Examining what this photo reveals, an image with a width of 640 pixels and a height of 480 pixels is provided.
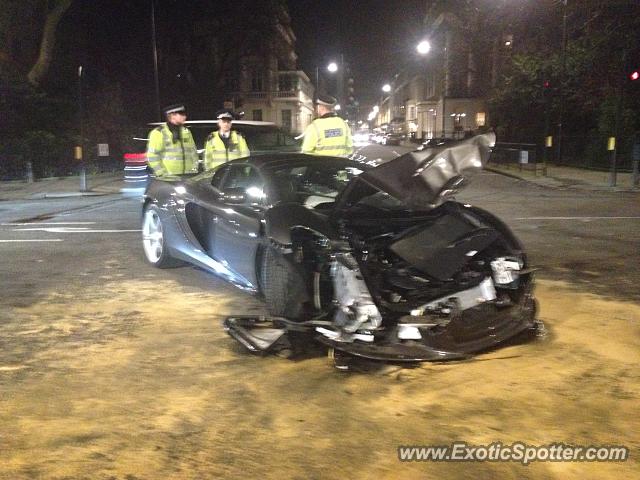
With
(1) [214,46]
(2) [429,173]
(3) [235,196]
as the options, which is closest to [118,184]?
(3) [235,196]

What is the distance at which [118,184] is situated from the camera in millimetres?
20938

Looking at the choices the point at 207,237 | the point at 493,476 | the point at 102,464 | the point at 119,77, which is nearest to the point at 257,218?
the point at 207,237

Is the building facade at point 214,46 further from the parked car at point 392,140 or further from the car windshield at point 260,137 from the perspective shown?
the car windshield at point 260,137

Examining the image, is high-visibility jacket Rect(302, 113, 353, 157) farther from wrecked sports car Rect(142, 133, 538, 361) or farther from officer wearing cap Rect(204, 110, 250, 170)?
wrecked sports car Rect(142, 133, 538, 361)

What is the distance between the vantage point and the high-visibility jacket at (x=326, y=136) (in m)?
8.25

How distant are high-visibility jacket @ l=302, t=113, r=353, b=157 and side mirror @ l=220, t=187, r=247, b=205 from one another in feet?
7.95

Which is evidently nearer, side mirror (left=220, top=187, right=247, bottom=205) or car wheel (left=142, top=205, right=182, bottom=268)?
side mirror (left=220, top=187, right=247, bottom=205)

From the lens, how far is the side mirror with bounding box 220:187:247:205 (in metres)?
5.82

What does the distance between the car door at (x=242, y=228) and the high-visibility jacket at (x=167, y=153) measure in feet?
8.00

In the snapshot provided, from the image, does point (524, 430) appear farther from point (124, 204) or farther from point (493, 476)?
point (124, 204)

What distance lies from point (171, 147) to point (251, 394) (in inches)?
208

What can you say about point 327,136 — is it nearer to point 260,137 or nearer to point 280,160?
point 280,160

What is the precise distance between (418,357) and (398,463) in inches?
43.2

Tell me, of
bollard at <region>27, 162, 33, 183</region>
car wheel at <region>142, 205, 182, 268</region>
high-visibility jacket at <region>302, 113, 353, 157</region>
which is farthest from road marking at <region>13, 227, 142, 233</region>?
bollard at <region>27, 162, 33, 183</region>
